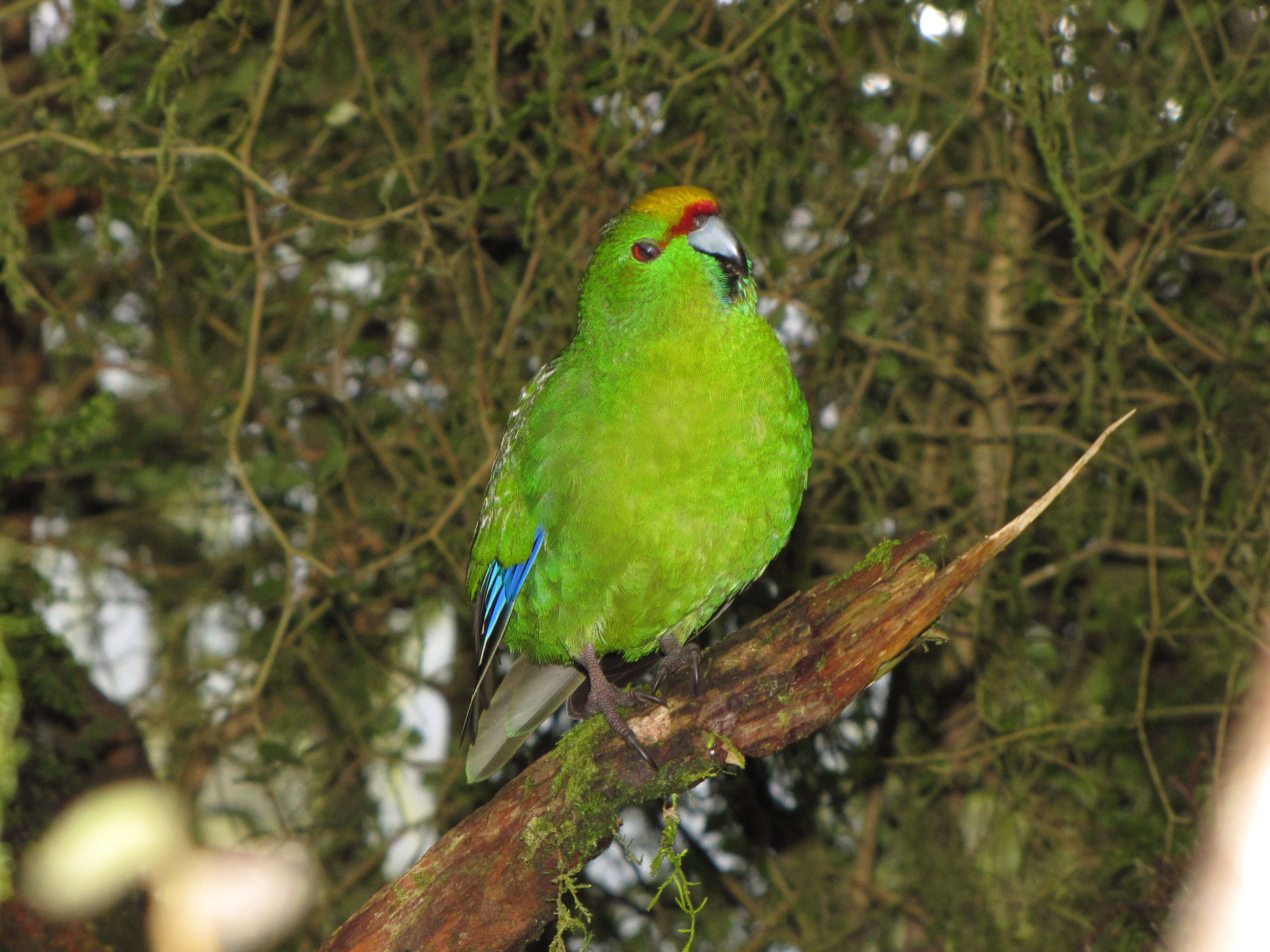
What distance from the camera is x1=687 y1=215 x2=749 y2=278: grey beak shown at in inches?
82.7

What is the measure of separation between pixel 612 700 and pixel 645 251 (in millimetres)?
868

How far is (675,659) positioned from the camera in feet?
7.84

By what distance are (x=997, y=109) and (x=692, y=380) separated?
164 cm

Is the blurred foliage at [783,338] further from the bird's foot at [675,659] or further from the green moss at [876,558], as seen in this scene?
the green moss at [876,558]

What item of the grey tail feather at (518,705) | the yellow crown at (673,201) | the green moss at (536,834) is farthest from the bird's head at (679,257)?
the green moss at (536,834)

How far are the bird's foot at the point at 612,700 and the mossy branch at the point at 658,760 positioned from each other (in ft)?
0.06

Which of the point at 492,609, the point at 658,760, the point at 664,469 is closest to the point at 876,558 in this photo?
the point at 664,469

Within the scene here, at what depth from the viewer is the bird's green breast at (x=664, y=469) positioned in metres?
2.04

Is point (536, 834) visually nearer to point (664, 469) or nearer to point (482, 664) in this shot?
point (482, 664)

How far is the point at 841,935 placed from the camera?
307 centimetres

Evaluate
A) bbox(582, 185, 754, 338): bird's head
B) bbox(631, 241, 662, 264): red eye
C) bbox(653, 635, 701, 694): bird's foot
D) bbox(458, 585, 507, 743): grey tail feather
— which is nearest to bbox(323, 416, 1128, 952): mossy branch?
bbox(653, 635, 701, 694): bird's foot

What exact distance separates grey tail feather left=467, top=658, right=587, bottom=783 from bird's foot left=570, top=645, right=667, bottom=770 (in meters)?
0.12

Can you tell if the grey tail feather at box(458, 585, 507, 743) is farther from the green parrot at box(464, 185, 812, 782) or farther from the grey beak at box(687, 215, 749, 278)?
the grey beak at box(687, 215, 749, 278)

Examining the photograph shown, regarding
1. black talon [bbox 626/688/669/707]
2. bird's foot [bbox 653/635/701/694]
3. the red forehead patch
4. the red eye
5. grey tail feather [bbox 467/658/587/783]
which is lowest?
black talon [bbox 626/688/669/707]
